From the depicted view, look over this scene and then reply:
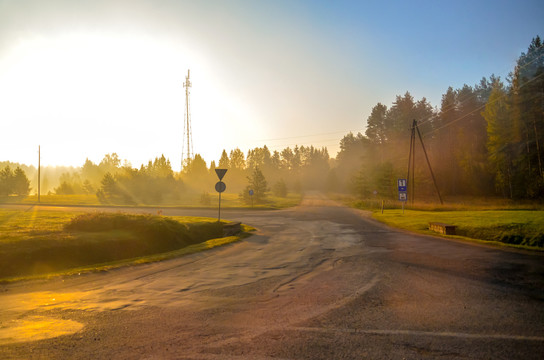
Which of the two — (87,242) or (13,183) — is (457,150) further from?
(13,183)

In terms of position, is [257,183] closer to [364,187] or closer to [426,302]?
[364,187]

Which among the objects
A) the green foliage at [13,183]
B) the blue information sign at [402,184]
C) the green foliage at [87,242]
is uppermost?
the green foliage at [13,183]

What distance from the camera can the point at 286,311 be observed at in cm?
545

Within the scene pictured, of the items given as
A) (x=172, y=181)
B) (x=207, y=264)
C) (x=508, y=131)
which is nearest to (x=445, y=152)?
(x=508, y=131)

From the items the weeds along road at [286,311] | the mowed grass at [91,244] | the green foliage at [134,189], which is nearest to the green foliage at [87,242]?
the mowed grass at [91,244]

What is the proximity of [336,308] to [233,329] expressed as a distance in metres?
1.96

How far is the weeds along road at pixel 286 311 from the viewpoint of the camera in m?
3.96

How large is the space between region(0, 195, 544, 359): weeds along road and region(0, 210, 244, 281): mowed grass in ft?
5.35

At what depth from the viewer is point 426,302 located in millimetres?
5898

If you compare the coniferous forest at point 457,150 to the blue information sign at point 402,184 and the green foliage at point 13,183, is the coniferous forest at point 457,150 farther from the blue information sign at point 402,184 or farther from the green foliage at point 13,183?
the blue information sign at point 402,184

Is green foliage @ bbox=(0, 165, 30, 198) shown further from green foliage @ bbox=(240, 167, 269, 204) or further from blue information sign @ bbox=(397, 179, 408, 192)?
blue information sign @ bbox=(397, 179, 408, 192)

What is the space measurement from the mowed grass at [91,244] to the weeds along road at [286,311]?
1629mm

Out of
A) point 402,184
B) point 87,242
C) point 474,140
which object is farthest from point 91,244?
point 474,140

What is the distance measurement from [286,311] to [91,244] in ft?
27.8
